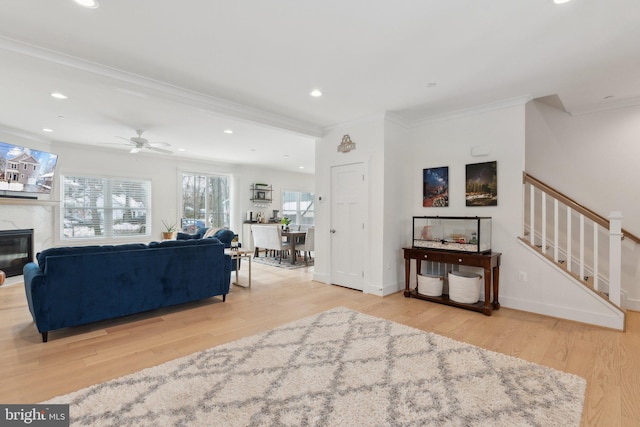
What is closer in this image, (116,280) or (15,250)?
(116,280)

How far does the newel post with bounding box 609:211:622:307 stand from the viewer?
10.8ft

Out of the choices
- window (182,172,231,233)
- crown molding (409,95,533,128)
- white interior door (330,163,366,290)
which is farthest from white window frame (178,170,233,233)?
crown molding (409,95,533,128)

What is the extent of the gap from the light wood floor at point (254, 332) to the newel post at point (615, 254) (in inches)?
14.5

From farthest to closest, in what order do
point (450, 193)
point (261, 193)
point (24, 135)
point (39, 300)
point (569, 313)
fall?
point (261, 193) < point (24, 135) < point (450, 193) < point (569, 313) < point (39, 300)

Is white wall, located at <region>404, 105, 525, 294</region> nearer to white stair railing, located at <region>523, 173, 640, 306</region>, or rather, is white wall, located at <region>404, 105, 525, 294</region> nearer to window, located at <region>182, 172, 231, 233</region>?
white stair railing, located at <region>523, 173, 640, 306</region>

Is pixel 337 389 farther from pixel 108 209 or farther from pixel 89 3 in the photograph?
pixel 108 209

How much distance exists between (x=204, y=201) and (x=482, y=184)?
6623mm

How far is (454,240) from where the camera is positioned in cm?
407

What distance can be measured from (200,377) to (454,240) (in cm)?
328

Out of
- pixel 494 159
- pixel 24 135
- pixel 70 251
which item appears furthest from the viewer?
pixel 24 135

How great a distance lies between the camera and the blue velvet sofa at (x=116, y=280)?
2.92 metres

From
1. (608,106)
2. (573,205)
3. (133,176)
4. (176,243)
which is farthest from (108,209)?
A: (608,106)

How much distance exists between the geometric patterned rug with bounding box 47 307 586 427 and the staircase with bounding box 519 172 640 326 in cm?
174

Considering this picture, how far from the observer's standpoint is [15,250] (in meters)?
5.30
